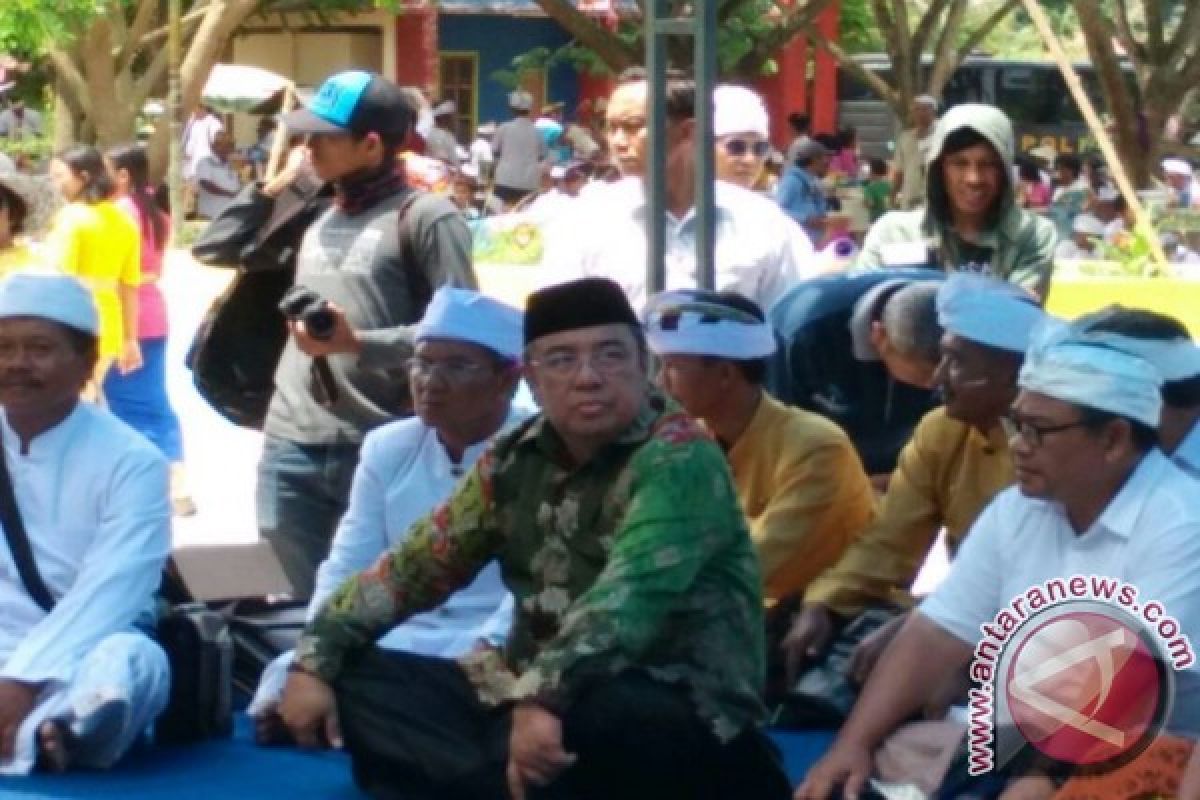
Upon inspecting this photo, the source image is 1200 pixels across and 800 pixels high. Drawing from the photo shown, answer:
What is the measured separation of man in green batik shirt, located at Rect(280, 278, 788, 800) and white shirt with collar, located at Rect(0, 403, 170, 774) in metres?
0.60

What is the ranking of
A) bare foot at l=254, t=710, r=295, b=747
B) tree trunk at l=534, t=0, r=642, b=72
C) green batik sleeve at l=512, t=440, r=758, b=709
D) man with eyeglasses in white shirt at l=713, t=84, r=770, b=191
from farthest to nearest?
tree trunk at l=534, t=0, r=642, b=72 < man with eyeglasses in white shirt at l=713, t=84, r=770, b=191 < bare foot at l=254, t=710, r=295, b=747 < green batik sleeve at l=512, t=440, r=758, b=709

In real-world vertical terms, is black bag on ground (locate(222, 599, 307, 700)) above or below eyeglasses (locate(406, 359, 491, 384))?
below

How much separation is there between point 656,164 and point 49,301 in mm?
1592

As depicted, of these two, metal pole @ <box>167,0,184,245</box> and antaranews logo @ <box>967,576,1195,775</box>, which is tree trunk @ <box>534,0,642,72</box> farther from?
antaranews logo @ <box>967,576,1195,775</box>

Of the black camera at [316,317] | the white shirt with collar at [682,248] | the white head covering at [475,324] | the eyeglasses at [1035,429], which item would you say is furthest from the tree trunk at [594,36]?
the eyeglasses at [1035,429]

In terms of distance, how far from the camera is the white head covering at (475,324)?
5.27 metres

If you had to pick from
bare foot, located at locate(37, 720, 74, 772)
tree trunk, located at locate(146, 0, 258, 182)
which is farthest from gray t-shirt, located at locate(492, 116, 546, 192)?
bare foot, located at locate(37, 720, 74, 772)

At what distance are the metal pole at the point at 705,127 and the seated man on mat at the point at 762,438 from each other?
0.25 m

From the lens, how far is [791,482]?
18.8 feet

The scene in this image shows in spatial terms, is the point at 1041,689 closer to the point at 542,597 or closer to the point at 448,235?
the point at 542,597

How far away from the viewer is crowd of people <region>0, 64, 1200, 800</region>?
4312 millimetres

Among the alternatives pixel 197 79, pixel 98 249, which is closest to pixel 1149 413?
pixel 98 249

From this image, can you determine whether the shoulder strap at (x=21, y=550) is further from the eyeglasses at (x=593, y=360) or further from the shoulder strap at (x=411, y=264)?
the eyeglasses at (x=593, y=360)

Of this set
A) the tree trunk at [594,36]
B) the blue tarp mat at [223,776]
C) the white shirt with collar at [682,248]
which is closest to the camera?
the blue tarp mat at [223,776]
